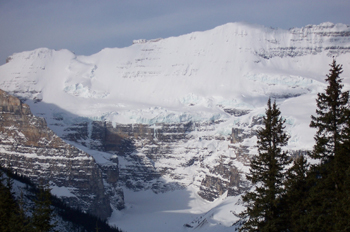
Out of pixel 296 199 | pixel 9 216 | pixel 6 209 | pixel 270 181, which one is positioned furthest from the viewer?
pixel 9 216

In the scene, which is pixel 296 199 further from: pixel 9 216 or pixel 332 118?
pixel 9 216

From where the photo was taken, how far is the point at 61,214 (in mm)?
175125

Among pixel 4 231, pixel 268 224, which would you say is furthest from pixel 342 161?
pixel 4 231

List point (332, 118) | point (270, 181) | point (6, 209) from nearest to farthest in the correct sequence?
point (270, 181) < point (332, 118) < point (6, 209)

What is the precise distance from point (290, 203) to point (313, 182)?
3.39 metres

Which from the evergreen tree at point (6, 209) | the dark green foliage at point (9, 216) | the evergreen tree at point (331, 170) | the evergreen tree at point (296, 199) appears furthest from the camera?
the evergreen tree at point (6, 209)

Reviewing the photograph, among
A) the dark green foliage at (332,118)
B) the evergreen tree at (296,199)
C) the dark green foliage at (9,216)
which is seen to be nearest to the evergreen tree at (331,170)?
the dark green foliage at (332,118)

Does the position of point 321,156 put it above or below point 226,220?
above

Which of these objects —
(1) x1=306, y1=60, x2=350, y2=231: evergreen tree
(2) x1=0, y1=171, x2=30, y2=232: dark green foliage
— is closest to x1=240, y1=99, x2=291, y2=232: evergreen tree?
(1) x1=306, y1=60, x2=350, y2=231: evergreen tree

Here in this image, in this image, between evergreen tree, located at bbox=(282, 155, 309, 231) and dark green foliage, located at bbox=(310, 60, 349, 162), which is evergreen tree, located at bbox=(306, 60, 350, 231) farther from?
evergreen tree, located at bbox=(282, 155, 309, 231)

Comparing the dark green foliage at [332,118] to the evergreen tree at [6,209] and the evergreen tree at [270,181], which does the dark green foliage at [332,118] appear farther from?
the evergreen tree at [6,209]

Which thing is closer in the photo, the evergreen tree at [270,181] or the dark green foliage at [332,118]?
the evergreen tree at [270,181]

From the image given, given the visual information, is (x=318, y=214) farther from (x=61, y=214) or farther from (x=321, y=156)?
(x=61, y=214)

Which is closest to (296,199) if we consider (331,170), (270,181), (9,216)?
(270,181)
